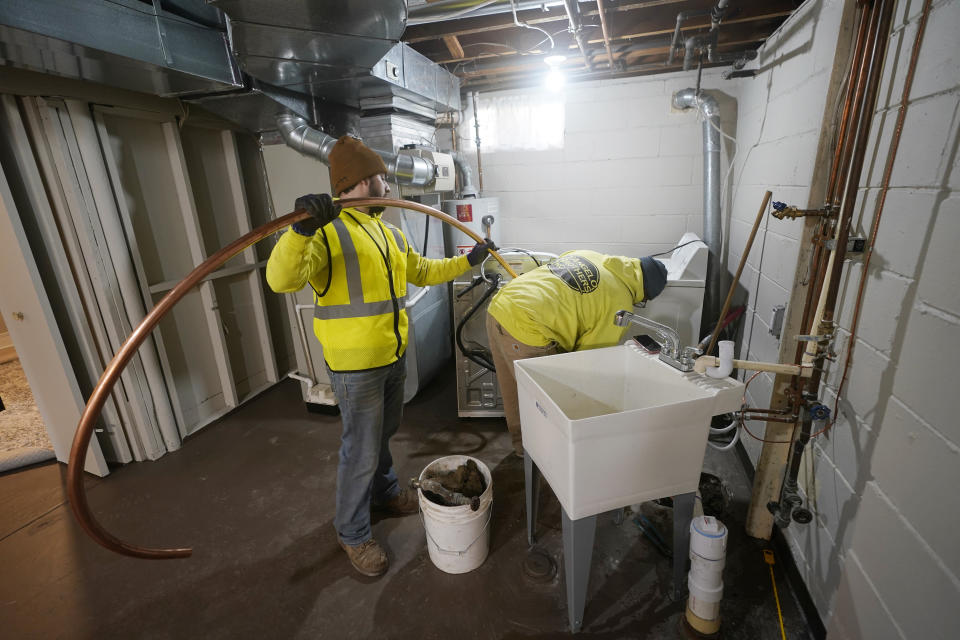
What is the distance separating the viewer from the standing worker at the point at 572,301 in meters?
1.72

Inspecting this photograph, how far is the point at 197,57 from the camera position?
172 cm

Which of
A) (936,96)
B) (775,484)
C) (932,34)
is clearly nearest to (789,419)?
(775,484)

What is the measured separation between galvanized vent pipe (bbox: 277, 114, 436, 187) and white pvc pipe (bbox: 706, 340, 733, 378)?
6.25 ft

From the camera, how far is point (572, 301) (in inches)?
67.6

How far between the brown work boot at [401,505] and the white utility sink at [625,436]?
0.77 meters

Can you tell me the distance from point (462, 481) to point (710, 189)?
2627 millimetres

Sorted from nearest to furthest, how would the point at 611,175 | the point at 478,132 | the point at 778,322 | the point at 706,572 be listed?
the point at 706,572, the point at 778,322, the point at 611,175, the point at 478,132

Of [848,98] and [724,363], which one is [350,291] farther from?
[848,98]

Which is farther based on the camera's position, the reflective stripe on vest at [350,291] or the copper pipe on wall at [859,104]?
the reflective stripe on vest at [350,291]

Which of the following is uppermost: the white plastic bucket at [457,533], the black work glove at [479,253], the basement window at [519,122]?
the basement window at [519,122]

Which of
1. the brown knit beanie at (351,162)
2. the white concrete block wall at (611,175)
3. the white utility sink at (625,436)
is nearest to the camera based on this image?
the white utility sink at (625,436)

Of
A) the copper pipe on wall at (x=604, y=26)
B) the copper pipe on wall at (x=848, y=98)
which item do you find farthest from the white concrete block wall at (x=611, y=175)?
the copper pipe on wall at (x=848, y=98)

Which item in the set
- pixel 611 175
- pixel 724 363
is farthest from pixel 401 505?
pixel 611 175

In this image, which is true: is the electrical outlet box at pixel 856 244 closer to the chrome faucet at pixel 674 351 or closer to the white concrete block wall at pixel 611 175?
the chrome faucet at pixel 674 351
